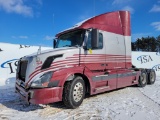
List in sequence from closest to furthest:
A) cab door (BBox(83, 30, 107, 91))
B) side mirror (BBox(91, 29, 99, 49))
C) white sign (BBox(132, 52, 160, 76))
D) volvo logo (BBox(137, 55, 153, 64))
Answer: side mirror (BBox(91, 29, 99, 49)) < cab door (BBox(83, 30, 107, 91)) < white sign (BBox(132, 52, 160, 76)) < volvo logo (BBox(137, 55, 153, 64))

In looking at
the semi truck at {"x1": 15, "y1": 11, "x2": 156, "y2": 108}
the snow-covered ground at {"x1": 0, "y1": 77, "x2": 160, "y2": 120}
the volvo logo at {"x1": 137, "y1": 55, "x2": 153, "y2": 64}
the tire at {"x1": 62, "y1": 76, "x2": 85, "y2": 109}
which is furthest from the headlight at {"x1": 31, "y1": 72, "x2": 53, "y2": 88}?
the volvo logo at {"x1": 137, "y1": 55, "x2": 153, "y2": 64}

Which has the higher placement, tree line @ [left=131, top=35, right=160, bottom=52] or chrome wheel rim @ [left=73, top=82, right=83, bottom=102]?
tree line @ [left=131, top=35, right=160, bottom=52]

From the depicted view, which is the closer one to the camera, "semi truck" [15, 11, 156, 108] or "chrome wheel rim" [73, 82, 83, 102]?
"semi truck" [15, 11, 156, 108]

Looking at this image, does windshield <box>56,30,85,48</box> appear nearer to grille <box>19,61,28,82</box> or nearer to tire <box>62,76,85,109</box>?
tire <box>62,76,85,109</box>

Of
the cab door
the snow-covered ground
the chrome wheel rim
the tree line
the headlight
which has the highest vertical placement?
the tree line

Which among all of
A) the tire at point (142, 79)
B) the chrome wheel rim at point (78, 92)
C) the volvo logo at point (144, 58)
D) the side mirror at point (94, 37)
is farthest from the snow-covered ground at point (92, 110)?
the volvo logo at point (144, 58)

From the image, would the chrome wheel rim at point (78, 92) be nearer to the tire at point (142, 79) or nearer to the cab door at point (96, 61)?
the cab door at point (96, 61)

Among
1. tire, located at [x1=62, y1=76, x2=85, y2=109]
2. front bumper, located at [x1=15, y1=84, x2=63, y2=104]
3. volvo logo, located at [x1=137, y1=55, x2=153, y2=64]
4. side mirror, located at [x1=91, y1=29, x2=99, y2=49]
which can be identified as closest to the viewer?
front bumper, located at [x1=15, y1=84, x2=63, y2=104]

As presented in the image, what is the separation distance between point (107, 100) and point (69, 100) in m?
1.83

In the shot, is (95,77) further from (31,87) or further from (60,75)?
(31,87)

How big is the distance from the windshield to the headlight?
1676 mm

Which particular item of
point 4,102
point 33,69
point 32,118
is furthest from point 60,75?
point 4,102

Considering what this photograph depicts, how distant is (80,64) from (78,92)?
37.0 inches

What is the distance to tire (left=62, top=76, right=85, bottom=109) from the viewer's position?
5926 millimetres
